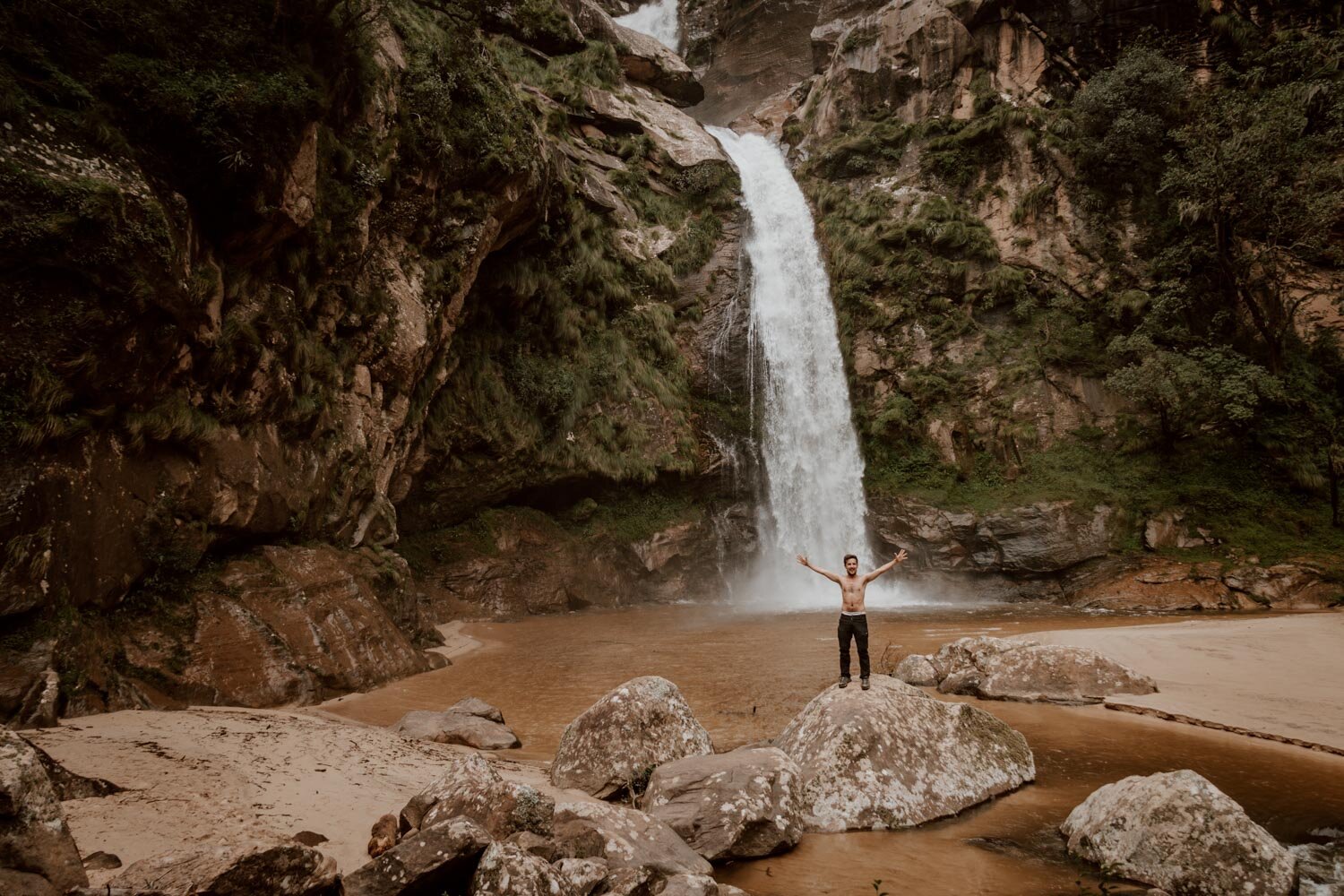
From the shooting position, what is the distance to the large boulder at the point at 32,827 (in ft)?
7.86

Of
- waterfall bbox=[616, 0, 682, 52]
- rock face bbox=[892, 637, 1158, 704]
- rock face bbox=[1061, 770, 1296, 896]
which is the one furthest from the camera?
waterfall bbox=[616, 0, 682, 52]

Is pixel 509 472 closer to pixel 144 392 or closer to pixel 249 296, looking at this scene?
pixel 249 296

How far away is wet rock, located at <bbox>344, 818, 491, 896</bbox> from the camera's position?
9.57 ft

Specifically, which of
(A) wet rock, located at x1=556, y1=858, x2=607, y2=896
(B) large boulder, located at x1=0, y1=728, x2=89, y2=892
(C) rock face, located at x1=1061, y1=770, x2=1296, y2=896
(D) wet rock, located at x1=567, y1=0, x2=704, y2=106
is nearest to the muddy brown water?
(C) rock face, located at x1=1061, y1=770, x2=1296, y2=896

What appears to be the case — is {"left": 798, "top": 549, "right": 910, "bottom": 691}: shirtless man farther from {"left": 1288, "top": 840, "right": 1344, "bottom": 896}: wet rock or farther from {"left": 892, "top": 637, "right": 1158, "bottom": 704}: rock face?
{"left": 1288, "top": 840, "right": 1344, "bottom": 896}: wet rock

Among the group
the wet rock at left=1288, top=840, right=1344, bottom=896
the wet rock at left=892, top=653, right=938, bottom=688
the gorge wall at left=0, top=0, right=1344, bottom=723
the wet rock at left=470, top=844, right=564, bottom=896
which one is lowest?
the wet rock at left=892, top=653, right=938, bottom=688

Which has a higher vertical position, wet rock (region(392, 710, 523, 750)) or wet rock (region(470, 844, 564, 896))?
wet rock (region(470, 844, 564, 896))

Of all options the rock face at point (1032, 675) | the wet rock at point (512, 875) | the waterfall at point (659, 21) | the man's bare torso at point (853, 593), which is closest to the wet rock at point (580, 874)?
the wet rock at point (512, 875)

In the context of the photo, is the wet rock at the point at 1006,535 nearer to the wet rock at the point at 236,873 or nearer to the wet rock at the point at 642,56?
the wet rock at the point at 236,873

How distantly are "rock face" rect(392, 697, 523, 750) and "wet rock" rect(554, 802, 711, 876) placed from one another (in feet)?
7.56

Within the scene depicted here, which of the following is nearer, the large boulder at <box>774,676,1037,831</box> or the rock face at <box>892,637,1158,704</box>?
Result: the large boulder at <box>774,676,1037,831</box>

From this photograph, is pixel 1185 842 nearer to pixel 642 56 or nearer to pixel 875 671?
pixel 875 671

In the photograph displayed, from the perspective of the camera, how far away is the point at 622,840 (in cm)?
362

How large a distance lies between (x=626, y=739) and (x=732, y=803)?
1261 mm
